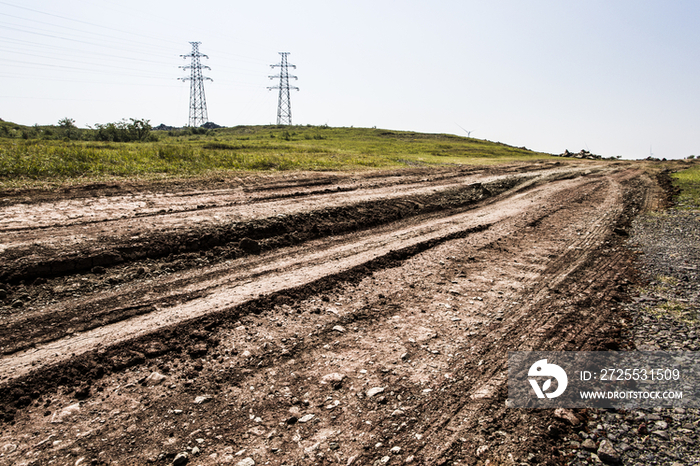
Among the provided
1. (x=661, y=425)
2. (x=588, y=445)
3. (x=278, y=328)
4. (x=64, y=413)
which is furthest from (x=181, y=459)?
(x=661, y=425)

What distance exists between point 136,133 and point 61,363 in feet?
124

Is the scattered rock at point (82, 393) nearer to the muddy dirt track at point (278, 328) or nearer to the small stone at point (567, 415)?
the muddy dirt track at point (278, 328)

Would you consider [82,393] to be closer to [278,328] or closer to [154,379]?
[154,379]

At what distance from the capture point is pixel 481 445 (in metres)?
2.83

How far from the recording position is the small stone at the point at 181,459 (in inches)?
106

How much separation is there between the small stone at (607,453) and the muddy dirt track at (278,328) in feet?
0.93

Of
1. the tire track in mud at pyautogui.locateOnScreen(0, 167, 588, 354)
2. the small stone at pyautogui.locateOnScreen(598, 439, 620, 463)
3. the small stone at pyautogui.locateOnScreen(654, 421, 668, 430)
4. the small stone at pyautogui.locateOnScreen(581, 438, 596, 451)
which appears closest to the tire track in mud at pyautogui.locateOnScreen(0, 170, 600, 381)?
the tire track in mud at pyautogui.locateOnScreen(0, 167, 588, 354)

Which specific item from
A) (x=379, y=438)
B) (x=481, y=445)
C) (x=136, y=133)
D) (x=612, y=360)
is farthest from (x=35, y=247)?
(x=136, y=133)

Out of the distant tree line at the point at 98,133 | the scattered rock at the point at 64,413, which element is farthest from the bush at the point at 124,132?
the scattered rock at the point at 64,413

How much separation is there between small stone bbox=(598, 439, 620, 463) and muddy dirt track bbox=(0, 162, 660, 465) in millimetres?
283

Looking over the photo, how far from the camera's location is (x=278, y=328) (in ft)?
14.6

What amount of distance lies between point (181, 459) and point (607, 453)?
321 centimetres

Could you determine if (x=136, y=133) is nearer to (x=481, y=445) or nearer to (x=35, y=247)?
(x=35, y=247)

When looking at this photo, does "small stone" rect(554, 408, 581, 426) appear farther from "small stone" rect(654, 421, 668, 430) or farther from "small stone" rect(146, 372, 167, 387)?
"small stone" rect(146, 372, 167, 387)
